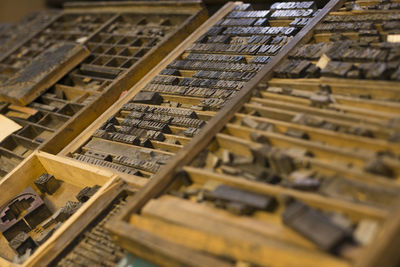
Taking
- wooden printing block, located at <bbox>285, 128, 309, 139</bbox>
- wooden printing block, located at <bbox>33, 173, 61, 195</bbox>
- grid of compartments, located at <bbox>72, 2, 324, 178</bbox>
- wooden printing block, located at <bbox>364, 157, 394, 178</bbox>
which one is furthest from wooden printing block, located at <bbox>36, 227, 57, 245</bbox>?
wooden printing block, located at <bbox>364, 157, 394, 178</bbox>

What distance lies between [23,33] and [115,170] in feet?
19.2

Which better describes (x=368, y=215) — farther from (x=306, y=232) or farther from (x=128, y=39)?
(x=128, y=39)

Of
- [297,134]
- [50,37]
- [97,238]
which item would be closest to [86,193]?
[97,238]

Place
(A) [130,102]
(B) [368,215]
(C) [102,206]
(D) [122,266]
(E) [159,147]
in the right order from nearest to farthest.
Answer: (B) [368,215], (D) [122,266], (C) [102,206], (E) [159,147], (A) [130,102]

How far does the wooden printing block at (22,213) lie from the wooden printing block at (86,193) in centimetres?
45

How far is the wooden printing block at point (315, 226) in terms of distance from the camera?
2.00 metres

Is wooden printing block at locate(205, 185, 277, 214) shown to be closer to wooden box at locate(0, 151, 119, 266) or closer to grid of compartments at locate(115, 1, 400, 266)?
grid of compartments at locate(115, 1, 400, 266)

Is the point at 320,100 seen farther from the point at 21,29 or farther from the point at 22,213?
the point at 21,29

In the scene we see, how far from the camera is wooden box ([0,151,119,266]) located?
326 centimetres

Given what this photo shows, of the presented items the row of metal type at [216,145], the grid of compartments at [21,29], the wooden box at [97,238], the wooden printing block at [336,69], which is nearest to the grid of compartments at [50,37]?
the grid of compartments at [21,29]

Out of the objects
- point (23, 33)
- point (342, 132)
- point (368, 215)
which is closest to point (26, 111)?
point (23, 33)

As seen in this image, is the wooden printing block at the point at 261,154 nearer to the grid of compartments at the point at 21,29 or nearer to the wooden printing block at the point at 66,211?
the wooden printing block at the point at 66,211

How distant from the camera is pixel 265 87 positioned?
341 cm

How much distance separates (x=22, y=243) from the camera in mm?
3543
